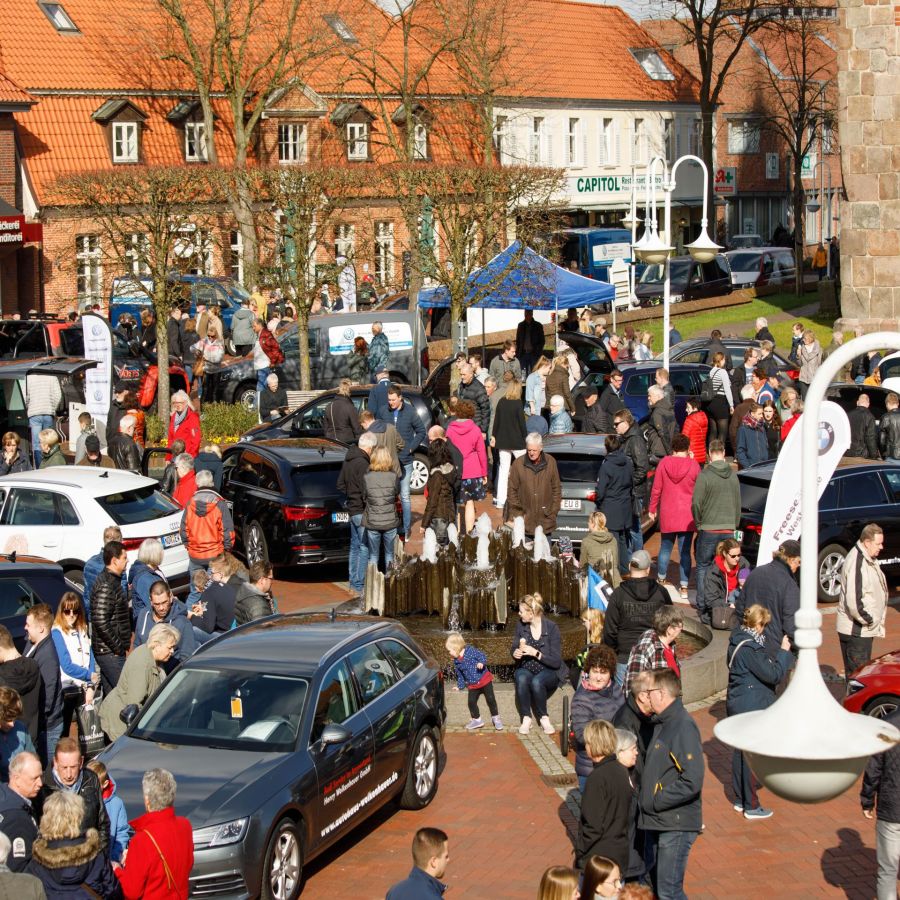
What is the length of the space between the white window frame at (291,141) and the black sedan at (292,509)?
32.4 metres

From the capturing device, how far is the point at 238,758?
10.1 metres

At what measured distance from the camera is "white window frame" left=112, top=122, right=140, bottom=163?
4631cm

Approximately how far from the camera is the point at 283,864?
9.72 metres

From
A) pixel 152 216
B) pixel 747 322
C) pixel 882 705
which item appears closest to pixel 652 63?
pixel 747 322

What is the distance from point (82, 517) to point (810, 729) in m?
12.6

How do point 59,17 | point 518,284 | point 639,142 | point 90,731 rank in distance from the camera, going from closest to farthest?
point 90,731 < point 518,284 < point 59,17 < point 639,142

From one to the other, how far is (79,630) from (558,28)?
173 ft

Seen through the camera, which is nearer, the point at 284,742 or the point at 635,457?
the point at 284,742

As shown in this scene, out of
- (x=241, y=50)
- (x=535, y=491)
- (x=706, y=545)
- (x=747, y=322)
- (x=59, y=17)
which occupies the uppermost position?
(x=59, y=17)

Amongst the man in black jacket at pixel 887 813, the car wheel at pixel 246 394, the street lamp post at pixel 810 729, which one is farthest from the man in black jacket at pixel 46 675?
the car wheel at pixel 246 394

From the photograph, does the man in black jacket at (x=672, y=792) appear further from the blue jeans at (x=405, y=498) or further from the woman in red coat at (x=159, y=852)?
the blue jeans at (x=405, y=498)

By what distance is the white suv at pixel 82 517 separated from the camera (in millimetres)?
16641

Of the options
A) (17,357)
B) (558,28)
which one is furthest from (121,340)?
(558,28)

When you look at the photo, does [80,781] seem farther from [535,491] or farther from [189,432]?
[189,432]
